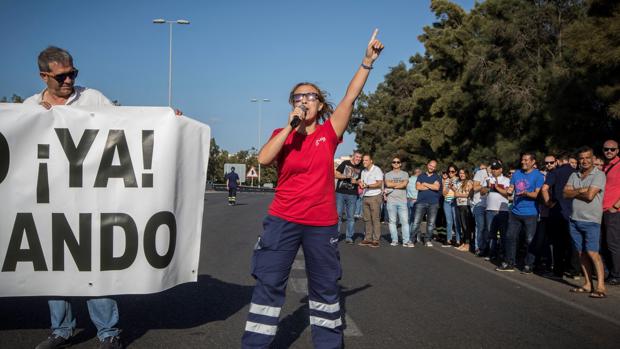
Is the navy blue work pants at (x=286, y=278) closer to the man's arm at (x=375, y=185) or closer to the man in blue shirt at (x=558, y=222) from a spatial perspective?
the man in blue shirt at (x=558, y=222)

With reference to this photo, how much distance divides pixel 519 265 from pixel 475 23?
2991 cm

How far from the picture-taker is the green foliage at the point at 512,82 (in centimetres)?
1772

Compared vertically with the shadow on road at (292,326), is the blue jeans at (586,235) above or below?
above

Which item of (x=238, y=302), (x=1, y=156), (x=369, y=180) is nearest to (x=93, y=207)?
(x=1, y=156)

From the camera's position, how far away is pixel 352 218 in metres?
14.3

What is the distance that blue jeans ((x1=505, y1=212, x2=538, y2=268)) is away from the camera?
32.5 ft

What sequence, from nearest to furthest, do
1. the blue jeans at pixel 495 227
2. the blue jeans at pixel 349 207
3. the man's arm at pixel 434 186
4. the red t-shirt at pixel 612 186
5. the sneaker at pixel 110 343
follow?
the sneaker at pixel 110 343
the red t-shirt at pixel 612 186
the blue jeans at pixel 495 227
the man's arm at pixel 434 186
the blue jeans at pixel 349 207

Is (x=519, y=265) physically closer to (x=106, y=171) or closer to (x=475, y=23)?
(x=106, y=171)

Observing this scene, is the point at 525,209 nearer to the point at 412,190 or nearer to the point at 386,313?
the point at 386,313

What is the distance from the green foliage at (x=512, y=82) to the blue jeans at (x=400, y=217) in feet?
22.6

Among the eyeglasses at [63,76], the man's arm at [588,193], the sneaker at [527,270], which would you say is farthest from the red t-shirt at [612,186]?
the eyeglasses at [63,76]

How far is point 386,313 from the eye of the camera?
6.36 metres

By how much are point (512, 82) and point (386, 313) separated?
2658 cm

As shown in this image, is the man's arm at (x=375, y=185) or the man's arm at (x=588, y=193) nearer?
the man's arm at (x=588, y=193)
